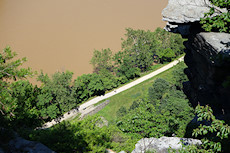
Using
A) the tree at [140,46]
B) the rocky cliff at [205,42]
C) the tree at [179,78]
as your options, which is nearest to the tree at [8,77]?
the rocky cliff at [205,42]

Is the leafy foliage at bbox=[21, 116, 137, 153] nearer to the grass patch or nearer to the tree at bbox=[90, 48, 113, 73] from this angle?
the grass patch

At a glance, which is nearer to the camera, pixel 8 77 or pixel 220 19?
pixel 220 19

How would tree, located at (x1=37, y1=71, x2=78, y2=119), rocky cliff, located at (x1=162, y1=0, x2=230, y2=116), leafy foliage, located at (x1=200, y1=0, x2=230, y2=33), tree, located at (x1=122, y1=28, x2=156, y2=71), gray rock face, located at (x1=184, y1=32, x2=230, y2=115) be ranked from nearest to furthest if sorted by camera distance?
leafy foliage, located at (x1=200, y1=0, x2=230, y2=33)
gray rock face, located at (x1=184, y1=32, x2=230, y2=115)
rocky cliff, located at (x1=162, y1=0, x2=230, y2=116)
tree, located at (x1=37, y1=71, x2=78, y2=119)
tree, located at (x1=122, y1=28, x2=156, y2=71)

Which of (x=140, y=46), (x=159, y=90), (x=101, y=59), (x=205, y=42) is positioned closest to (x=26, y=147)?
(x=205, y=42)

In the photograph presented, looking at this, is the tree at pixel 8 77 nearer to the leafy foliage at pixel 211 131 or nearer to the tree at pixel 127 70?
the leafy foliage at pixel 211 131

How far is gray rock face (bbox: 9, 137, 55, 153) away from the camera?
9675mm

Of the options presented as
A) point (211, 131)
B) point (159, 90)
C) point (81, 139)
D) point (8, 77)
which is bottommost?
point (159, 90)

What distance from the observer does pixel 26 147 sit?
1012cm

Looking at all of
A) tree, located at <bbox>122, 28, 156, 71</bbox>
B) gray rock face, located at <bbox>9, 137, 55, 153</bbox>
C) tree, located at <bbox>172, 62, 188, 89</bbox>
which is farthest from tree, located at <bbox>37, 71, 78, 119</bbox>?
gray rock face, located at <bbox>9, 137, 55, 153</bbox>

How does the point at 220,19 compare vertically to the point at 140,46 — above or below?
above

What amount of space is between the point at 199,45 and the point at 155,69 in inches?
1323

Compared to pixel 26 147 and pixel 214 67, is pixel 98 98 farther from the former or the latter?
pixel 214 67

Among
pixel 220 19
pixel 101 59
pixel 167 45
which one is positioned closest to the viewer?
pixel 220 19

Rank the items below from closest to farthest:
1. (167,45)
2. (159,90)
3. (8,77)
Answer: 1. (8,77)
2. (159,90)
3. (167,45)
